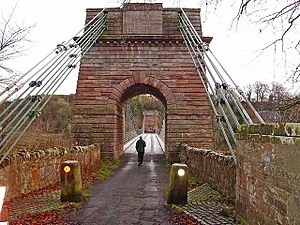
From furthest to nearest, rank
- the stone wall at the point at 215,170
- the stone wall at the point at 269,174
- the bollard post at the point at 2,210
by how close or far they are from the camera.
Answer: the stone wall at the point at 215,170 < the stone wall at the point at 269,174 < the bollard post at the point at 2,210

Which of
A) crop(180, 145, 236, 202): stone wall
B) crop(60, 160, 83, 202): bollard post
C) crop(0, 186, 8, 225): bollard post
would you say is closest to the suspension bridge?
crop(180, 145, 236, 202): stone wall

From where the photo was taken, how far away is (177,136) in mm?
15250

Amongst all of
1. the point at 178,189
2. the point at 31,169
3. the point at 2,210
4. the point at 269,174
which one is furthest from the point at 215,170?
the point at 2,210

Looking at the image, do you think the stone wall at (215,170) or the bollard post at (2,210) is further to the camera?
the stone wall at (215,170)

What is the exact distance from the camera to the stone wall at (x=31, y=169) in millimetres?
6426

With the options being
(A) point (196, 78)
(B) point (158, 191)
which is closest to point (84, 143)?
(A) point (196, 78)

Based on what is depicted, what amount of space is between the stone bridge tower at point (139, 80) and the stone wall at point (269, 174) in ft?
32.4

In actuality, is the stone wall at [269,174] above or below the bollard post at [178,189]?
above

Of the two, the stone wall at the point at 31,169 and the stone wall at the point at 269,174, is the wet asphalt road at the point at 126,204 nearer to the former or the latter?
the stone wall at the point at 31,169

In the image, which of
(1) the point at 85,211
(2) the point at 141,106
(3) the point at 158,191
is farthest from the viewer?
(2) the point at 141,106

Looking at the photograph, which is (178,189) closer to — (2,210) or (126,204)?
(126,204)

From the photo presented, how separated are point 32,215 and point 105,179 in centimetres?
482

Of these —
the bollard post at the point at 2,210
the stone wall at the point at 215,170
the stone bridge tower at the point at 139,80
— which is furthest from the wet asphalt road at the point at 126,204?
the stone bridge tower at the point at 139,80

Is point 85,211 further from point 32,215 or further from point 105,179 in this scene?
point 105,179
